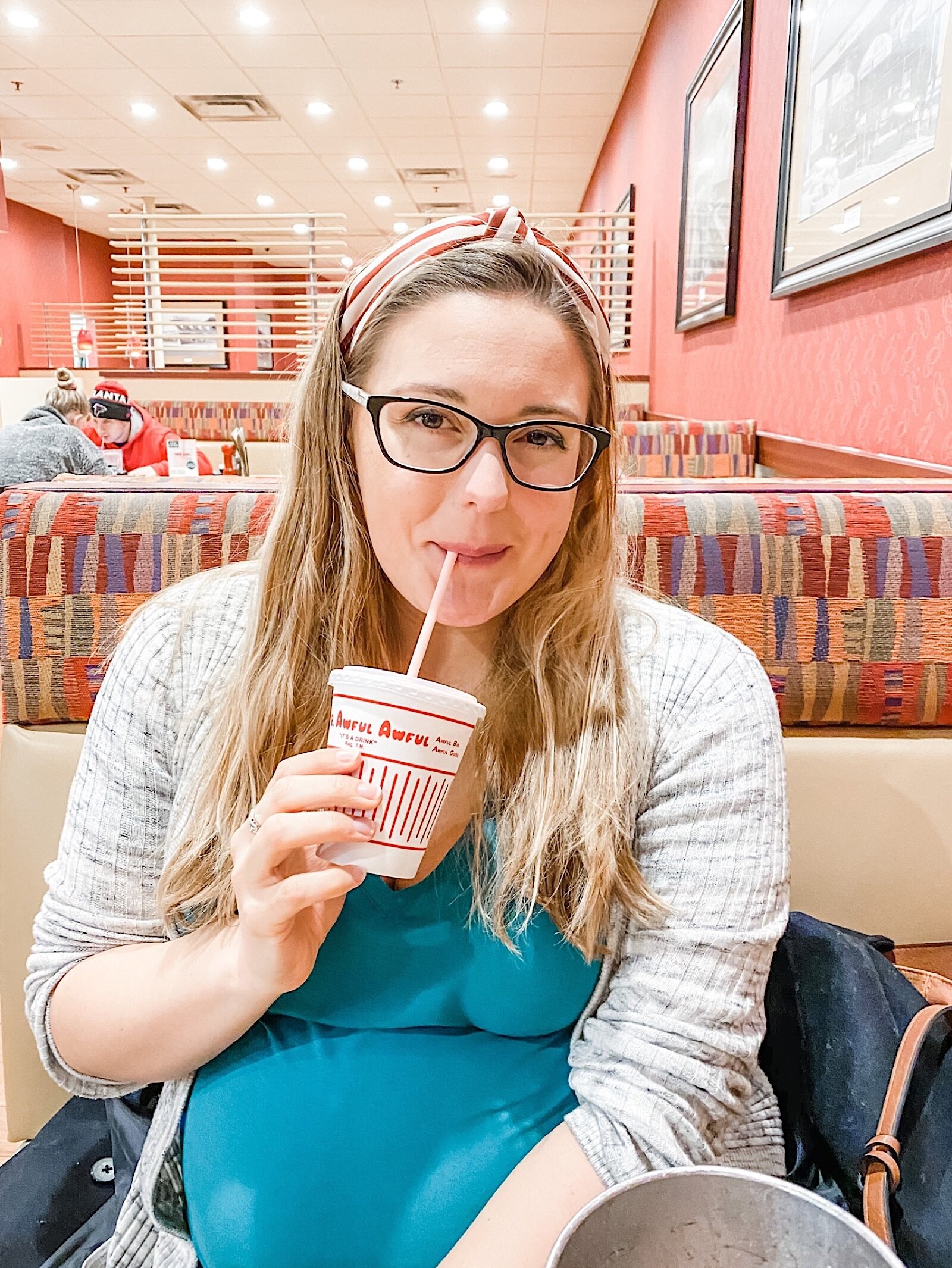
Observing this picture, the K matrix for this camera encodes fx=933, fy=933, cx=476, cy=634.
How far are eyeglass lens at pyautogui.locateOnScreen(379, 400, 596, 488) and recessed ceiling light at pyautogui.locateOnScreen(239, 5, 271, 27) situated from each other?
536 centimetres

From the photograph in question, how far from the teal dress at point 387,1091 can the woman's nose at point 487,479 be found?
12.8 inches

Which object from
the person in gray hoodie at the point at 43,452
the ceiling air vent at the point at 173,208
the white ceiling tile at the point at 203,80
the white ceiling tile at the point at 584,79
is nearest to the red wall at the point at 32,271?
the ceiling air vent at the point at 173,208

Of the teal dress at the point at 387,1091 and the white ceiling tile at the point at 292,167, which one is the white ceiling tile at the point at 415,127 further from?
the teal dress at the point at 387,1091

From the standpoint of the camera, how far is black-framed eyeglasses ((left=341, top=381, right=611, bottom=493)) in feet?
2.53

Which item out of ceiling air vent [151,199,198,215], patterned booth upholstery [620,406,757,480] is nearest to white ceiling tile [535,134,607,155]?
patterned booth upholstery [620,406,757,480]

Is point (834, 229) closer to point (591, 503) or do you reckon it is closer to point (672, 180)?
point (591, 503)

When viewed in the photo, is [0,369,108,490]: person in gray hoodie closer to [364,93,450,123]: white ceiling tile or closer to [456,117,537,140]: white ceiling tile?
[364,93,450,123]: white ceiling tile

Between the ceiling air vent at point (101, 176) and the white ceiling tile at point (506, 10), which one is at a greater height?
the ceiling air vent at point (101, 176)

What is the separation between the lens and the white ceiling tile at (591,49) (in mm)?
5250

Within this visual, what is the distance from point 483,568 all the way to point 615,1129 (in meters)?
0.48

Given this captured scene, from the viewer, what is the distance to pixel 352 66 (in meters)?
5.80

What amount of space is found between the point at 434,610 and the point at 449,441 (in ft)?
0.50

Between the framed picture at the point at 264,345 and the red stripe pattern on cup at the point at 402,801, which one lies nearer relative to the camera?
the red stripe pattern on cup at the point at 402,801

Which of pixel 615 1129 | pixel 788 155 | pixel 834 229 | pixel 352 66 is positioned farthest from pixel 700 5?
pixel 615 1129
